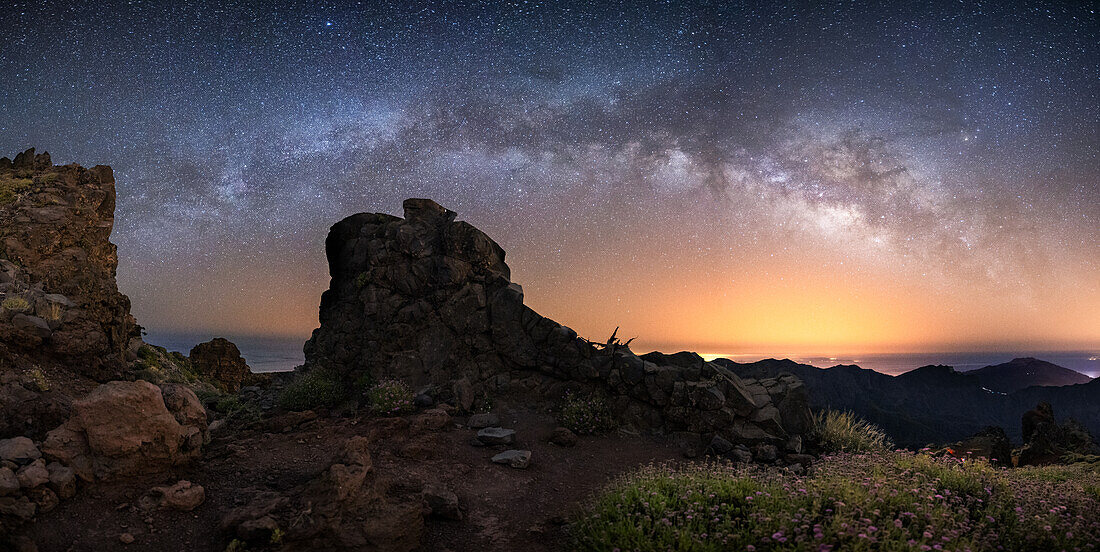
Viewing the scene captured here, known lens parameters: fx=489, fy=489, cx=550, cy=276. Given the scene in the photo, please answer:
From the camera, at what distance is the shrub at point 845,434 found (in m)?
12.3

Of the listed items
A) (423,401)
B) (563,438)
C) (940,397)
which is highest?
(423,401)

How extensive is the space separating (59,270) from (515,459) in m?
16.0

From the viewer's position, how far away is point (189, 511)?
23.2 feet

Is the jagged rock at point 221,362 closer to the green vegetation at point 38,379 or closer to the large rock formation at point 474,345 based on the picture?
the large rock formation at point 474,345

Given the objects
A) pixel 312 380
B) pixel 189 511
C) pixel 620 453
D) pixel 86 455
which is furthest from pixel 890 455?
pixel 312 380

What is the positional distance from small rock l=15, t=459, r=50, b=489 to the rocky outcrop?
5771 mm

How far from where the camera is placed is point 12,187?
57.7 ft

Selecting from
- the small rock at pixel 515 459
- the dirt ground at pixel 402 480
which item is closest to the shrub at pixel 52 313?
the dirt ground at pixel 402 480

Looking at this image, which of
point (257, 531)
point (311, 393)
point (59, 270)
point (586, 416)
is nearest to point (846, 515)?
point (257, 531)

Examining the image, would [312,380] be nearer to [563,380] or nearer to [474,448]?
Result: [474,448]

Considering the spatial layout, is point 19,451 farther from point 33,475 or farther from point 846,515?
point 846,515

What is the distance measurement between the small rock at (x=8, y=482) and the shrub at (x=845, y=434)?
1512 centimetres

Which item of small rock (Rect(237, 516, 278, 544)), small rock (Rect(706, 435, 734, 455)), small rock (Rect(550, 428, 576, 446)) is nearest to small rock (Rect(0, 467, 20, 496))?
small rock (Rect(237, 516, 278, 544))

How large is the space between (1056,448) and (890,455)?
14.2m
